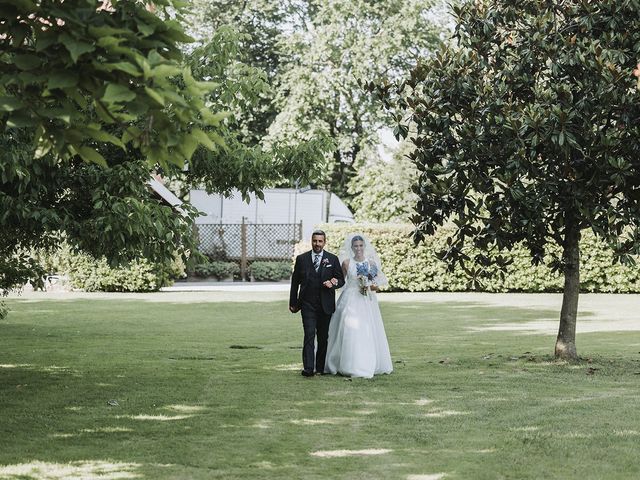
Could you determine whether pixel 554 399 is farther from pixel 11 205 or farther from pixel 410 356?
pixel 11 205

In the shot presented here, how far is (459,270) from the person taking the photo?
30.0 m

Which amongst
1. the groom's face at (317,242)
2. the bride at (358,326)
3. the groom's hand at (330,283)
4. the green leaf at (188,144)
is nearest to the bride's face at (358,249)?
the bride at (358,326)

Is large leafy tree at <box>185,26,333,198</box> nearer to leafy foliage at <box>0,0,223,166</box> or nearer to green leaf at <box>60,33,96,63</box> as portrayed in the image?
leafy foliage at <box>0,0,223,166</box>

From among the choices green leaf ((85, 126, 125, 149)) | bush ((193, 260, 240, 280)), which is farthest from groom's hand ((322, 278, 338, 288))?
bush ((193, 260, 240, 280))

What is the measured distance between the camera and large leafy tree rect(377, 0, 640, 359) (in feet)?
38.4

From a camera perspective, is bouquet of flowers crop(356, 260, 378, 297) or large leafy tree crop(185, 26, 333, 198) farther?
bouquet of flowers crop(356, 260, 378, 297)

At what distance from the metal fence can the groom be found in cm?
2610

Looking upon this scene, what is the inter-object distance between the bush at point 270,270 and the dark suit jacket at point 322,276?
24.5 metres

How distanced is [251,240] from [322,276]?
26.6m

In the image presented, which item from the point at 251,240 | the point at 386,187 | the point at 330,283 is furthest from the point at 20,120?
the point at 386,187

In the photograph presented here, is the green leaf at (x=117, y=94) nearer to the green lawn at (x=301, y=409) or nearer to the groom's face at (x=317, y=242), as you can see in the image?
the green lawn at (x=301, y=409)

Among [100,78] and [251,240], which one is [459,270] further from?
[100,78]

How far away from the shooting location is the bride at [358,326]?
41.4 feet

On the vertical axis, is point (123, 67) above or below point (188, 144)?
above
